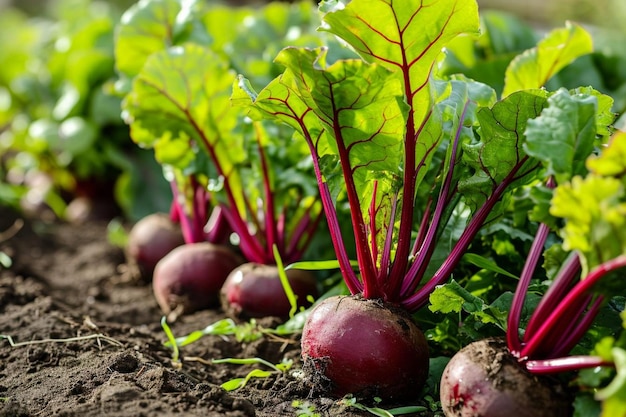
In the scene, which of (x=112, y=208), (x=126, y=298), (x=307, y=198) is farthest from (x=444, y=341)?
(x=112, y=208)

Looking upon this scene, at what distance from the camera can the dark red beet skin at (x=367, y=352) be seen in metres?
2.06

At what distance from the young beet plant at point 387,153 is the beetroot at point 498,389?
222mm

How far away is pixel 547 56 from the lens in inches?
98.3

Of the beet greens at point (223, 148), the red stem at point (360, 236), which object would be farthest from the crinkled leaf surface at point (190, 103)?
the red stem at point (360, 236)

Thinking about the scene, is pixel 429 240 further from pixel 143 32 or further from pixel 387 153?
pixel 143 32

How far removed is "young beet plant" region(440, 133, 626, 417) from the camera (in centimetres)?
163

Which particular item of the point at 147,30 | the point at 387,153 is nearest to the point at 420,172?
the point at 387,153

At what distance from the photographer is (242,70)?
3.32 metres

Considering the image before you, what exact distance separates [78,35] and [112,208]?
1134mm

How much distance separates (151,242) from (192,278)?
1.82 feet

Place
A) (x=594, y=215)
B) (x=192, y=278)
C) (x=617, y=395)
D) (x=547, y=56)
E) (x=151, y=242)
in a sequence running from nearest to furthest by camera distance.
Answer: (x=617, y=395) → (x=594, y=215) → (x=547, y=56) → (x=192, y=278) → (x=151, y=242)

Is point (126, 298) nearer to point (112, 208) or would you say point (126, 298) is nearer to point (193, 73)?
point (193, 73)

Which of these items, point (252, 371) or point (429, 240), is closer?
point (429, 240)

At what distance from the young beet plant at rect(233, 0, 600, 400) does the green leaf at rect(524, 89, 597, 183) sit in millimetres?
190
